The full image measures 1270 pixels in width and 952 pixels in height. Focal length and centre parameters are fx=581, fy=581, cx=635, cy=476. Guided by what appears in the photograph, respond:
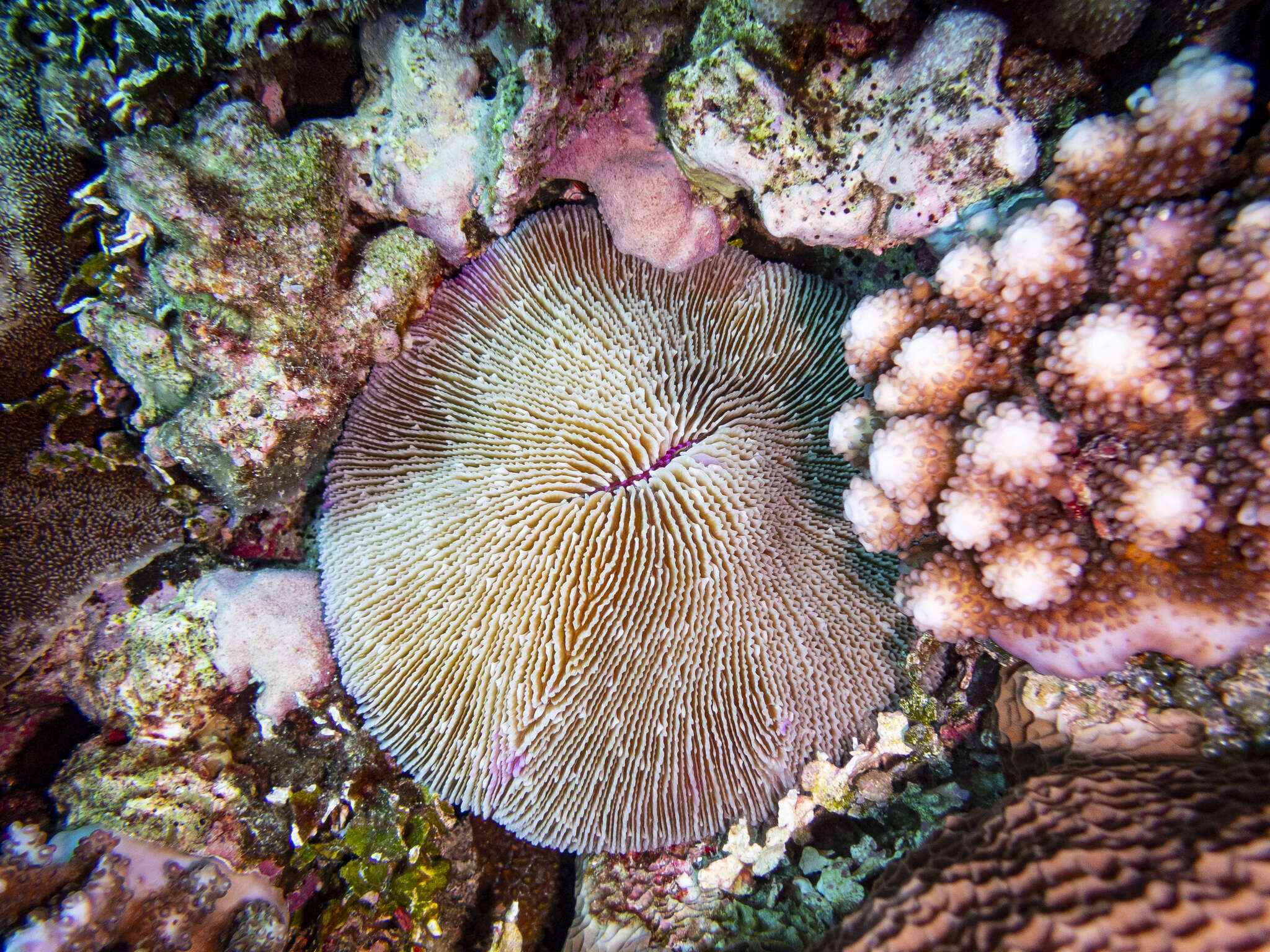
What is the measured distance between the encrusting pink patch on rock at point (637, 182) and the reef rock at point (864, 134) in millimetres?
209

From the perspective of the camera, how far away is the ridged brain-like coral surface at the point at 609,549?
9.02 feet

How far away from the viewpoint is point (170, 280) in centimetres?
269

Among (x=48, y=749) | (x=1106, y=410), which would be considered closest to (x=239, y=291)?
(x=48, y=749)

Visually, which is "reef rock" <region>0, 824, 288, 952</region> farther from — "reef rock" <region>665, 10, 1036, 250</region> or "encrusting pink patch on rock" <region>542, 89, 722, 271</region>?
"reef rock" <region>665, 10, 1036, 250</region>

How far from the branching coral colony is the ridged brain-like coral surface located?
2.64 ft

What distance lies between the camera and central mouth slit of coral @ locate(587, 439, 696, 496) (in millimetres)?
2826

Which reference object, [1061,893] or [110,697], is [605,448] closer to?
[1061,893]

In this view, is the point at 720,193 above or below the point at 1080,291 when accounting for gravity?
above

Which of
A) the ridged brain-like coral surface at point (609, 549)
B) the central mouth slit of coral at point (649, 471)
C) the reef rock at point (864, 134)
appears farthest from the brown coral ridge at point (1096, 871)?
the reef rock at point (864, 134)

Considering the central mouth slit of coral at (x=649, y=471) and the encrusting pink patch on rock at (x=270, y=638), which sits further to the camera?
the encrusting pink patch on rock at (x=270, y=638)

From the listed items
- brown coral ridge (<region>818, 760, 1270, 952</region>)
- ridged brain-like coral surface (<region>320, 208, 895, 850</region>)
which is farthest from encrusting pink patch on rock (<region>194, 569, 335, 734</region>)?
brown coral ridge (<region>818, 760, 1270, 952</region>)

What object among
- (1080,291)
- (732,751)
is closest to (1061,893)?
(732,751)

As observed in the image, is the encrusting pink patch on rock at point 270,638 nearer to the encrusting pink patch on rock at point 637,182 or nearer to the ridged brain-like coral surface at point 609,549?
the ridged brain-like coral surface at point 609,549

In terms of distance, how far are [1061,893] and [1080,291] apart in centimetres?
180
